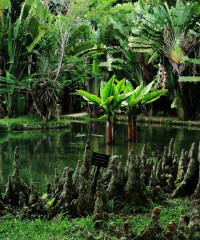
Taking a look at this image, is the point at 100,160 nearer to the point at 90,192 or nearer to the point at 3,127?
the point at 90,192

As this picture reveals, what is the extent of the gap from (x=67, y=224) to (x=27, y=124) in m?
12.7

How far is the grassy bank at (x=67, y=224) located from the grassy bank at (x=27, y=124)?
11576mm

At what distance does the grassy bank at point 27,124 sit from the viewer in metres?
15.7

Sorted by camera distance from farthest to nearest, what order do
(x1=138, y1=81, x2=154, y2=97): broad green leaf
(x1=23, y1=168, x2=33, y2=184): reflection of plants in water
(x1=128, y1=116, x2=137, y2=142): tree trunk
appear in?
(x1=128, y1=116, x2=137, y2=142): tree trunk < (x1=138, y1=81, x2=154, y2=97): broad green leaf < (x1=23, y1=168, x2=33, y2=184): reflection of plants in water

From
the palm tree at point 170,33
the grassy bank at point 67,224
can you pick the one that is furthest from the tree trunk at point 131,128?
the grassy bank at point 67,224

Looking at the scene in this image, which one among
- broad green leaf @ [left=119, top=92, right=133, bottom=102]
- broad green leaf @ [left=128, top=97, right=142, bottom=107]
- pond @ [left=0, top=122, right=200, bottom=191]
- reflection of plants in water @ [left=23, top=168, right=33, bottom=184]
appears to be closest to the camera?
reflection of plants in water @ [left=23, top=168, right=33, bottom=184]

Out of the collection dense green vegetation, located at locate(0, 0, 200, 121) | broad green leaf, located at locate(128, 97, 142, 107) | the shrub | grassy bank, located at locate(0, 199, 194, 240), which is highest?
dense green vegetation, located at locate(0, 0, 200, 121)

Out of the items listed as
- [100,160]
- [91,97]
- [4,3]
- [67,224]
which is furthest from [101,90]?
[67,224]

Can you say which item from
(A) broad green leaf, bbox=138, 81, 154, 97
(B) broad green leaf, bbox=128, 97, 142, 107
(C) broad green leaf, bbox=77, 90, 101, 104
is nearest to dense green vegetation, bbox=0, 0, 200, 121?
(C) broad green leaf, bbox=77, 90, 101, 104

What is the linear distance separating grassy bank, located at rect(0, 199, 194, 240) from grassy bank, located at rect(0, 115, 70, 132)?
11.6 meters

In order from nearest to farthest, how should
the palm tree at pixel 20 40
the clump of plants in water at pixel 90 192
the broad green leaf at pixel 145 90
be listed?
1. the clump of plants in water at pixel 90 192
2. the broad green leaf at pixel 145 90
3. the palm tree at pixel 20 40

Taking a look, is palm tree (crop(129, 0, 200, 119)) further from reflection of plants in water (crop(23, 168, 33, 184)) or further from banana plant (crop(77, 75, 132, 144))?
reflection of plants in water (crop(23, 168, 33, 184))

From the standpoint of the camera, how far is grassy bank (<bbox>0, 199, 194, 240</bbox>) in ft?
12.3

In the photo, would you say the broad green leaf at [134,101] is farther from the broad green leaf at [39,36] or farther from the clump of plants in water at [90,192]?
the broad green leaf at [39,36]
